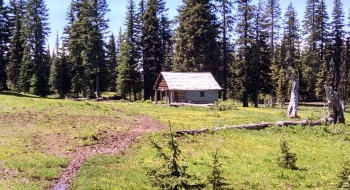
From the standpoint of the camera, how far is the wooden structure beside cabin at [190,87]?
40.6 m

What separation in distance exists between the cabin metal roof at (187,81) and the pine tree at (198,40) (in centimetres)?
560

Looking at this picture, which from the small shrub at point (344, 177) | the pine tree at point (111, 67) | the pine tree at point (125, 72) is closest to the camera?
the small shrub at point (344, 177)

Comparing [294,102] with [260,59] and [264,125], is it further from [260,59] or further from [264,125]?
[260,59]

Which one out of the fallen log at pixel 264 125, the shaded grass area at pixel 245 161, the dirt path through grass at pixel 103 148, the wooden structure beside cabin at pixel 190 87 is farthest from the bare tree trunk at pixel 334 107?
the wooden structure beside cabin at pixel 190 87

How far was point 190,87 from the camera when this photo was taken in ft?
133

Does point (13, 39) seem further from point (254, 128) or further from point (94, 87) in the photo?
point (254, 128)

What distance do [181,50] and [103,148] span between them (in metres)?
36.4

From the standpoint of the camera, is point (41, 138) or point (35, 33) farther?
point (35, 33)

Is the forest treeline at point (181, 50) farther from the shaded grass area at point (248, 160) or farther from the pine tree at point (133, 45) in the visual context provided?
the shaded grass area at point (248, 160)

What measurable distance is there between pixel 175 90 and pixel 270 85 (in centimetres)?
1513

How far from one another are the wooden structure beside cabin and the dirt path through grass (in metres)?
19.7

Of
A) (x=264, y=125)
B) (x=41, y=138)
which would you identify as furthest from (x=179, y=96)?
(x=41, y=138)

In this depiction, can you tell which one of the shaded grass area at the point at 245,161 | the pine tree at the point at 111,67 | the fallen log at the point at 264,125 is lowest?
the shaded grass area at the point at 245,161

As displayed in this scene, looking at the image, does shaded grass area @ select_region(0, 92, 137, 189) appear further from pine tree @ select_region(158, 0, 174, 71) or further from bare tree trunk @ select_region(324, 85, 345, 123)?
pine tree @ select_region(158, 0, 174, 71)
